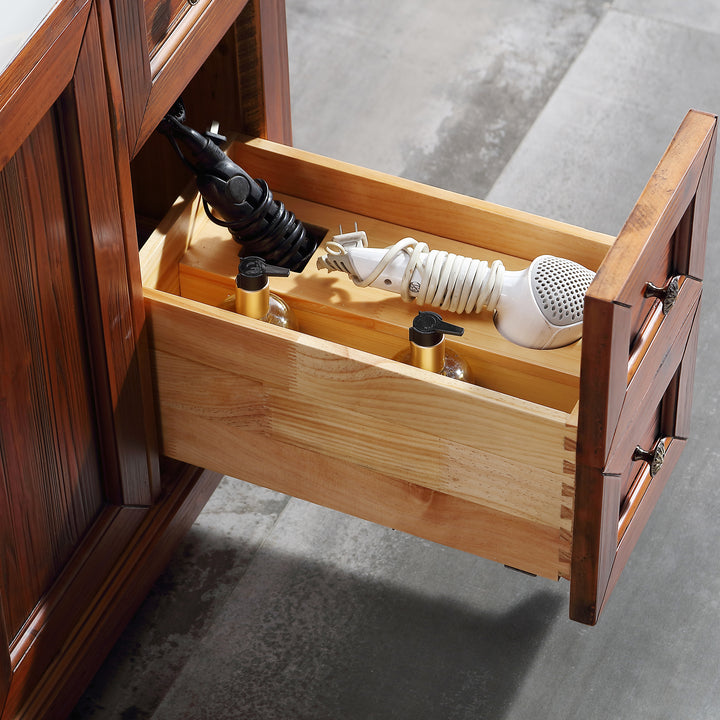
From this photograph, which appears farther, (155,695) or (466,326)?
(155,695)

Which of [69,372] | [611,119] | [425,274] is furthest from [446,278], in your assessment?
[611,119]

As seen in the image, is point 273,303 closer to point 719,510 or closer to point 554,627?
point 554,627

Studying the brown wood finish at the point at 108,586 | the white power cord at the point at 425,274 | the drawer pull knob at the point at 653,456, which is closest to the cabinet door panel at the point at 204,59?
the white power cord at the point at 425,274

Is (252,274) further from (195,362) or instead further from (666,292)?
(666,292)

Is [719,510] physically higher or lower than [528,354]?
lower

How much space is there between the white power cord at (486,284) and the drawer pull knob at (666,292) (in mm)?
95

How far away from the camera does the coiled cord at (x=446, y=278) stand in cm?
116

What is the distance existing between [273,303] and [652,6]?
1.49 meters

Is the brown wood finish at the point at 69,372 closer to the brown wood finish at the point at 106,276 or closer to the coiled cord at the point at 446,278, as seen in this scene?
the brown wood finish at the point at 106,276

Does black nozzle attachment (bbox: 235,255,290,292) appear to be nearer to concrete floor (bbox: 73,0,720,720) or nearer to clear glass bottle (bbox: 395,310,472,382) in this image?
clear glass bottle (bbox: 395,310,472,382)

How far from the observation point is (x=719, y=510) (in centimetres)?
155

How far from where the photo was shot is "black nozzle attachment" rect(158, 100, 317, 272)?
3.94 ft

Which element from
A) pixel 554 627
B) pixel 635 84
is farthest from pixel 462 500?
pixel 635 84

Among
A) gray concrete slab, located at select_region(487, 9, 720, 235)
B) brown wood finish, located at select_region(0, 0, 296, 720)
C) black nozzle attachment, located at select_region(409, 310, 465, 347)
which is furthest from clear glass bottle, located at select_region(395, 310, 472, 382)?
gray concrete slab, located at select_region(487, 9, 720, 235)
